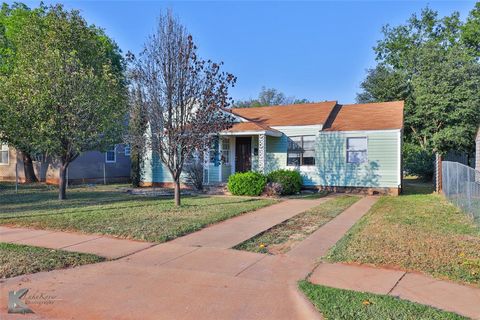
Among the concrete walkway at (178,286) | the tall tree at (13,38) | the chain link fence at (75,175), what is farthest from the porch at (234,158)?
the concrete walkway at (178,286)

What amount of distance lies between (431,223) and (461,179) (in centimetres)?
266

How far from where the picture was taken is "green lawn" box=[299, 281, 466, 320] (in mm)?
3744

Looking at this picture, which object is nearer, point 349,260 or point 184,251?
point 349,260

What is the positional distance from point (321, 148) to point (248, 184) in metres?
4.29

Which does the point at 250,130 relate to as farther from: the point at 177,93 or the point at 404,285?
the point at 404,285

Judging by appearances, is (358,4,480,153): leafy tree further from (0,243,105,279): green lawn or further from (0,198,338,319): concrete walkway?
(0,243,105,279): green lawn

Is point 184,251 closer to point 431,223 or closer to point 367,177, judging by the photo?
point 431,223

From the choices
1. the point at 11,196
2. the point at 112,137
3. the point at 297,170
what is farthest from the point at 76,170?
the point at 297,170

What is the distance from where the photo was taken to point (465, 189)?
9797 mm

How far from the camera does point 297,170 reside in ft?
58.6

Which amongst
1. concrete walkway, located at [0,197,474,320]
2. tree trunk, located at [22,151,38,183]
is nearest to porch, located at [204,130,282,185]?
tree trunk, located at [22,151,38,183]

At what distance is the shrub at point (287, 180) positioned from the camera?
51.4 ft

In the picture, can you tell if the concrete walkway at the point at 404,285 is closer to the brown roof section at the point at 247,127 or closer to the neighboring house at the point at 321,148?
the neighboring house at the point at 321,148

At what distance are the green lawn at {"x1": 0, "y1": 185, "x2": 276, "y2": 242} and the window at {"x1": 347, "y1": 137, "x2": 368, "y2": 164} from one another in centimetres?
575
